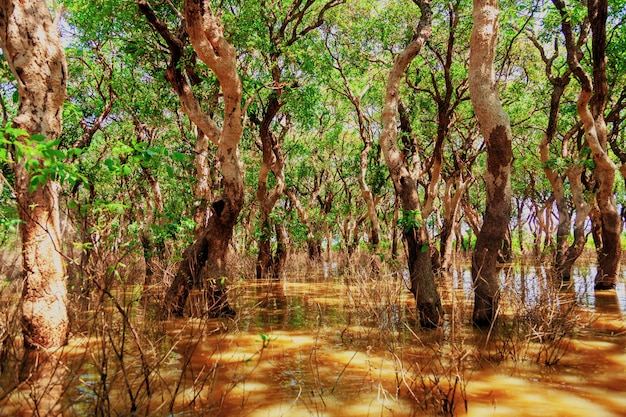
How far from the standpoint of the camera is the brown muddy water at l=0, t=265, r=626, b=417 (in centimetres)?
300

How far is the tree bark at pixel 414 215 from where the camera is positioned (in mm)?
5930

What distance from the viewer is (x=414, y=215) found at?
5934mm

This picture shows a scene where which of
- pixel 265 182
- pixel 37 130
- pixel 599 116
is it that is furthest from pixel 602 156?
pixel 37 130

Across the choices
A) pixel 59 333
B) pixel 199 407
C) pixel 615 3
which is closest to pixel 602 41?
pixel 615 3

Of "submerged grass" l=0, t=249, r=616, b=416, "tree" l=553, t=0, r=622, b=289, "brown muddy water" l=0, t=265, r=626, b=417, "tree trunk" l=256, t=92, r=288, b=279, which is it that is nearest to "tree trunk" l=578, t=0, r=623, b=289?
"tree" l=553, t=0, r=622, b=289

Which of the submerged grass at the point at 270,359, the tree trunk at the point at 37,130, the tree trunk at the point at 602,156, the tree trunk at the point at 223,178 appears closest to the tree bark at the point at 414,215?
the submerged grass at the point at 270,359

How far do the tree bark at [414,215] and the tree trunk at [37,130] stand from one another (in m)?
4.37

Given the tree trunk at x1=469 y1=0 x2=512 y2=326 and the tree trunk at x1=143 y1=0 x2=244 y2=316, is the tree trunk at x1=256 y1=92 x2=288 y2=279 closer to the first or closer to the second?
the tree trunk at x1=143 y1=0 x2=244 y2=316

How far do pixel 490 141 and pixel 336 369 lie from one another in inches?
137

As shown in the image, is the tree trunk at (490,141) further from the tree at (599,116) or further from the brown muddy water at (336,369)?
the tree at (599,116)

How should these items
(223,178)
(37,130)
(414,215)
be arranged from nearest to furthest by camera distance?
(37,130) < (414,215) < (223,178)

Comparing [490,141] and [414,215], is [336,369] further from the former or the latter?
[490,141]

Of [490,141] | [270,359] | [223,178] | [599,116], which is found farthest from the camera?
[599,116]

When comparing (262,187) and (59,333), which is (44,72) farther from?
(262,187)
